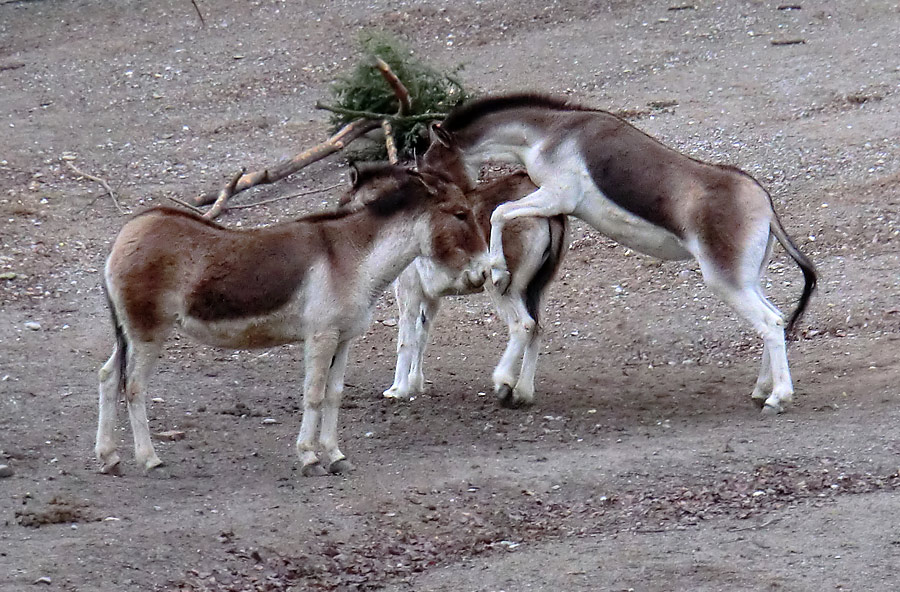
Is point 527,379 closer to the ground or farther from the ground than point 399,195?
closer to the ground

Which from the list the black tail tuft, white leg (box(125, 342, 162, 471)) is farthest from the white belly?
white leg (box(125, 342, 162, 471))

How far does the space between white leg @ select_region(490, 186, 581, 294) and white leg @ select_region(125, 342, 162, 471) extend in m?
2.52

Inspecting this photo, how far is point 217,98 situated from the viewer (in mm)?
15672

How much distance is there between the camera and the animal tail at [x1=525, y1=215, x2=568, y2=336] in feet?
27.0

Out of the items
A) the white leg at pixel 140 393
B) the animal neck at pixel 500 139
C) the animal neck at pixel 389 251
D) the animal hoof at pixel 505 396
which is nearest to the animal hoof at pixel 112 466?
the white leg at pixel 140 393

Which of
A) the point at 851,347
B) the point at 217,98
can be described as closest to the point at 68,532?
the point at 851,347

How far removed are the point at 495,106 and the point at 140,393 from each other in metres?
3.55

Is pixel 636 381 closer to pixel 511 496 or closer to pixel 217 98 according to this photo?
pixel 511 496

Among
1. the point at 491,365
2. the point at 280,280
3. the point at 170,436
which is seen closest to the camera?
the point at 280,280

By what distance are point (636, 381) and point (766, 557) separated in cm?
313

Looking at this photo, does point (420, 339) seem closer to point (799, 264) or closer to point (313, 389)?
point (313, 389)

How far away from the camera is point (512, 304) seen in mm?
8180

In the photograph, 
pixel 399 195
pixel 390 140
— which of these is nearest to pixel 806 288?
pixel 399 195

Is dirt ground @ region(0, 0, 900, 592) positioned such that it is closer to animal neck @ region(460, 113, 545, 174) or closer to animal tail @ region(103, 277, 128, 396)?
animal tail @ region(103, 277, 128, 396)
